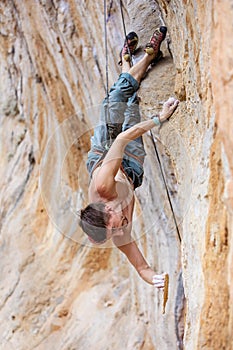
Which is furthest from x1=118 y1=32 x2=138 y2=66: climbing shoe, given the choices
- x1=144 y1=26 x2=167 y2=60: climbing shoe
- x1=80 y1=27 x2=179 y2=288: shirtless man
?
x1=144 y1=26 x2=167 y2=60: climbing shoe

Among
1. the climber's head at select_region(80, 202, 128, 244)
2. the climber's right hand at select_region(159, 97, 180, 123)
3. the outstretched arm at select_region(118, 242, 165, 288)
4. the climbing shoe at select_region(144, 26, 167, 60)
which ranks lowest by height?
the outstretched arm at select_region(118, 242, 165, 288)

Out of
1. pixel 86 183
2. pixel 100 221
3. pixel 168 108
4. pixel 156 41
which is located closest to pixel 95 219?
pixel 100 221

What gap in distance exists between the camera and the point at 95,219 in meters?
1.95

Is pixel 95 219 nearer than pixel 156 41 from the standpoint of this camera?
Yes

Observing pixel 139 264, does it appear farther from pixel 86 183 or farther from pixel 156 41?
pixel 86 183

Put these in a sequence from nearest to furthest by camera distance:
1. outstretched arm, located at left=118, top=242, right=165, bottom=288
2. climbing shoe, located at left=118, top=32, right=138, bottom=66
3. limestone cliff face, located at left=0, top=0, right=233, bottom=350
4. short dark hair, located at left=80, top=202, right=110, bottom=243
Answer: limestone cliff face, located at left=0, top=0, right=233, bottom=350
short dark hair, located at left=80, top=202, right=110, bottom=243
outstretched arm, located at left=118, top=242, right=165, bottom=288
climbing shoe, located at left=118, top=32, right=138, bottom=66

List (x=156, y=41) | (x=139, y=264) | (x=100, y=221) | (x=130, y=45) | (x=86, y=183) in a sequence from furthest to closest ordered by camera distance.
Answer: (x=86, y=183) < (x=130, y=45) < (x=156, y=41) < (x=139, y=264) < (x=100, y=221)

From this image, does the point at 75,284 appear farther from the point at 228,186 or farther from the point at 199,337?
the point at 228,186

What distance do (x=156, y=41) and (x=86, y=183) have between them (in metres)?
1.47

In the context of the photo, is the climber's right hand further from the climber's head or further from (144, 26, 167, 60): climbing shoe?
the climber's head

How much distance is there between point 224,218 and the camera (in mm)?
1488

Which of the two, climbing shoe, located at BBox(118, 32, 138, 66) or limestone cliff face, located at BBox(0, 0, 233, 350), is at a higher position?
climbing shoe, located at BBox(118, 32, 138, 66)

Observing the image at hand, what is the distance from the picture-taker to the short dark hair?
6.37ft

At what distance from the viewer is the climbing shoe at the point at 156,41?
236cm
